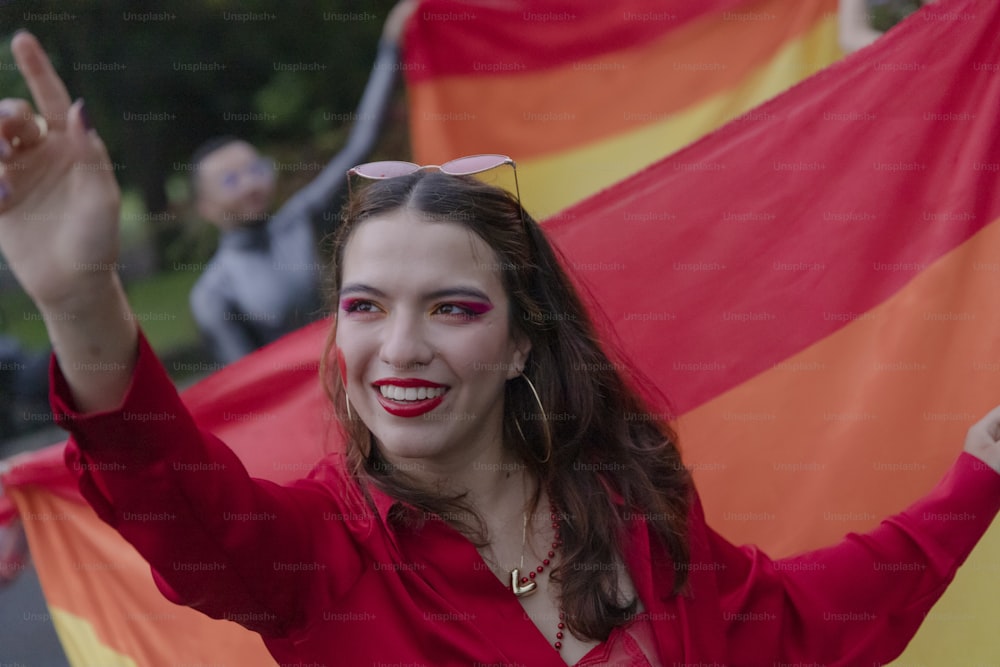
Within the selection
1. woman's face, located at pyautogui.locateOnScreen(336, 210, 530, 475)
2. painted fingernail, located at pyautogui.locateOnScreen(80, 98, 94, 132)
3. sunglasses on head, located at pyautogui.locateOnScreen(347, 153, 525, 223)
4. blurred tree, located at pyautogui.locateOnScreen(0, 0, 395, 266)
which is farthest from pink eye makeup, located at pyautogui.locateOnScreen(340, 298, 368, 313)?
blurred tree, located at pyautogui.locateOnScreen(0, 0, 395, 266)

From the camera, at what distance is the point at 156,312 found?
1337 cm

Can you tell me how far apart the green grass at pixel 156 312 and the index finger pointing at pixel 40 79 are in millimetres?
11341

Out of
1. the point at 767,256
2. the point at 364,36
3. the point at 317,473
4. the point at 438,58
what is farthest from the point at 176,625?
the point at 364,36

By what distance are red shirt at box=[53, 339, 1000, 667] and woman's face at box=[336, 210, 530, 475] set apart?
152 mm

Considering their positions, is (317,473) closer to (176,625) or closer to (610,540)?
(610,540)

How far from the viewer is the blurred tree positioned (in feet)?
40.1

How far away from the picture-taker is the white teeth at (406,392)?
1962 mm

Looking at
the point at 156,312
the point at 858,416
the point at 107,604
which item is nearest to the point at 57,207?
the point at 107,604

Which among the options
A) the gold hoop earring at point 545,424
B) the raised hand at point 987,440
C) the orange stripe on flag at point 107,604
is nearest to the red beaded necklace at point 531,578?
the gold hoop earring at point 545,424

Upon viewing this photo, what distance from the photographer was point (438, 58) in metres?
4.87

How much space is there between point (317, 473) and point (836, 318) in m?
1.46

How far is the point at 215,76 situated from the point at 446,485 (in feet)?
38.5

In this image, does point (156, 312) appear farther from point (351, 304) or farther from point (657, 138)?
point (351, 304)

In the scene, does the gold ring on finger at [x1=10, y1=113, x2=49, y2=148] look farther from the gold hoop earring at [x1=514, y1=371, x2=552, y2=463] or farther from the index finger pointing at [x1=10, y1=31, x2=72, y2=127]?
the gold hoop earring at [x1=514, y1=371, x2=552, y2=463]
